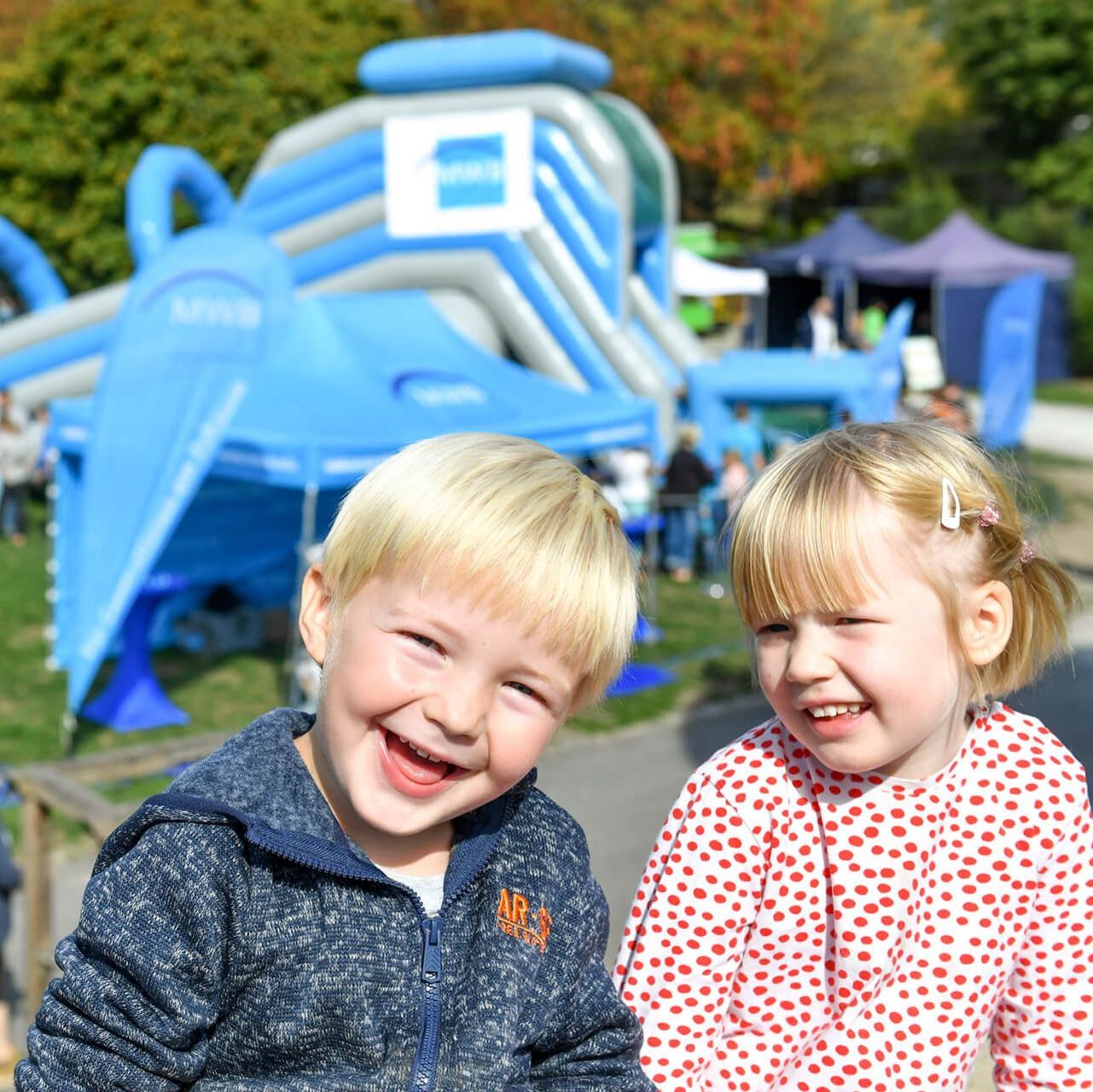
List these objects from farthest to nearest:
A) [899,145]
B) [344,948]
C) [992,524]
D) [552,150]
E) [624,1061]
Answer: [899,145]
[552,150]
[992,524]
[624,1061]
[344,948]

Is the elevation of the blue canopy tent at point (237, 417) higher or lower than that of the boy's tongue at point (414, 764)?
lower

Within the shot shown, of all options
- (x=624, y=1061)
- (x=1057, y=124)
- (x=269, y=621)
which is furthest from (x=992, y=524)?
(x=1057, y=124)

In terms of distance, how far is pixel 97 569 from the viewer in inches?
279

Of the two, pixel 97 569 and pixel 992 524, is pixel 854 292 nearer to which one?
pixel 97 569

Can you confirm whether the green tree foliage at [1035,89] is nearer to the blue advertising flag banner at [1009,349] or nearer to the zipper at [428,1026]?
the blue advertising flag banner at [1009,349]

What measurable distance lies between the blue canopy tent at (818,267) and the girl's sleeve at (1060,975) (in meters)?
25.2

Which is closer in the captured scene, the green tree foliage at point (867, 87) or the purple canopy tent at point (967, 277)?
the purple canopy tent at point (967, 277)

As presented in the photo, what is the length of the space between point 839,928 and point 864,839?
0.10 metres

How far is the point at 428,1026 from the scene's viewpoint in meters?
1.35

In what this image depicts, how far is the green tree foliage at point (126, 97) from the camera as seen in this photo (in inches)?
910

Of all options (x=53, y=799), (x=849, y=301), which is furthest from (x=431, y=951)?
(x=849, y=301)

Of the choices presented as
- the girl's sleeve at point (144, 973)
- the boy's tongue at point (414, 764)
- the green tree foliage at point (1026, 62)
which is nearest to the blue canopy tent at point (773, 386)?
the boy's tongue at point (414, 764)

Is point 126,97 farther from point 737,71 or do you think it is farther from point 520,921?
point 520,921

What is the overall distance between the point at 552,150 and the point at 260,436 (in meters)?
4.73
